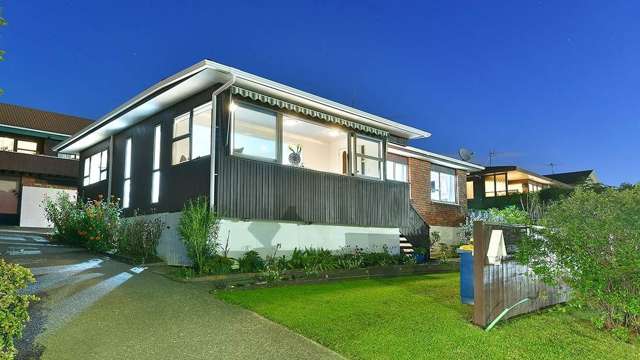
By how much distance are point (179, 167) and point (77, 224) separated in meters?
4.79

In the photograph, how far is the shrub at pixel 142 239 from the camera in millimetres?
12258

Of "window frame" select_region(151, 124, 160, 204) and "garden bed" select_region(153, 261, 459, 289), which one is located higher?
"window frame" select_region(151, 124, 160, 204)

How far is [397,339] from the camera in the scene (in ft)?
18.9

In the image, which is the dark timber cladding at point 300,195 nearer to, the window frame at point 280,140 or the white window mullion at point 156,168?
the window frame at point 280,140

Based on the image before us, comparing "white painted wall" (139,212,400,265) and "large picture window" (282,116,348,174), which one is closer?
"white painted wall" (139,212,400,265)

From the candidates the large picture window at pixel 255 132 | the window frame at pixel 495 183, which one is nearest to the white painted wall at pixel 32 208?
the large picture window at pixel 255 132

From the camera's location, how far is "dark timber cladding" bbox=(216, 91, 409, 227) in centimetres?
1130

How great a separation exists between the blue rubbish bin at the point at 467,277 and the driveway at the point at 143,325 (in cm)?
307

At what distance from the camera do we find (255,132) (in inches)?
521

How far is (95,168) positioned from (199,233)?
1108 centimetres

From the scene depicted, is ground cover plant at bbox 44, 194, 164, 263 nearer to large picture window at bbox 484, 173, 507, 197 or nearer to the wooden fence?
the wooden fence

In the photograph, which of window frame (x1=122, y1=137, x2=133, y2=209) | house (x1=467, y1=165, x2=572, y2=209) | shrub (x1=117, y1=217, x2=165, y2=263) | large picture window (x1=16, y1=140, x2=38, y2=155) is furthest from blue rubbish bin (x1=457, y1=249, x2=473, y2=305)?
large picture window (x1=16, y1=140, x2=38, y2=155)

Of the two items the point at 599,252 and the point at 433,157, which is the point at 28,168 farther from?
the point at 599,252

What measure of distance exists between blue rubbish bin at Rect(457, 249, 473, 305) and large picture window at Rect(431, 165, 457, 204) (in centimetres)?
1502
